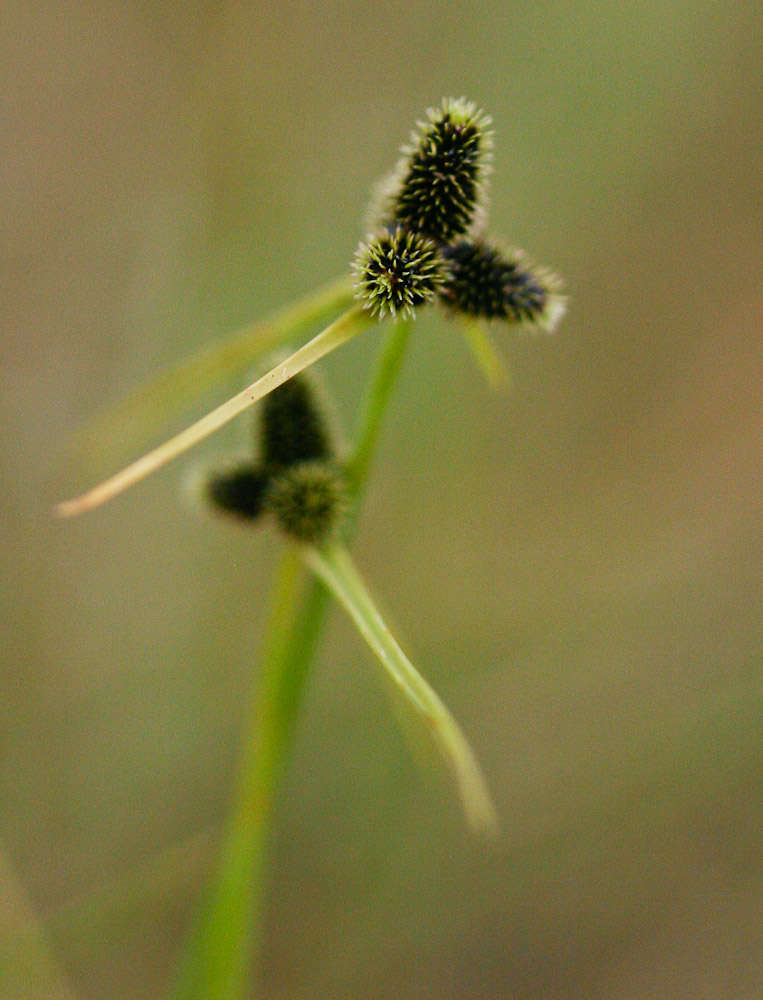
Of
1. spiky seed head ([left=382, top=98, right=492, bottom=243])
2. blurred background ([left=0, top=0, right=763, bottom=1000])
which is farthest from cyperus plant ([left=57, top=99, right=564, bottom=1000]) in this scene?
blurred background ([left=0, top=0, right=763, bottom=1000])

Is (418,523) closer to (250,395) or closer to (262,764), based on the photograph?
(262,764)

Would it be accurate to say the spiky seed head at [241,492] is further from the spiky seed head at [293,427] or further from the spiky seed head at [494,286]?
the spiky seed head at [494,286]

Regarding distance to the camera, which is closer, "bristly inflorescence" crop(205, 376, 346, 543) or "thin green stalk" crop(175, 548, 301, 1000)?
"bristly inflorescence" crop(205, 376, 346, 543)

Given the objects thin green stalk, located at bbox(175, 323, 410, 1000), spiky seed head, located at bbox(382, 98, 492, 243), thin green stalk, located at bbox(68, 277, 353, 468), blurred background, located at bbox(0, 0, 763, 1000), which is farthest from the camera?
blurred background, located at bbox(0, 0, 763, 1000)

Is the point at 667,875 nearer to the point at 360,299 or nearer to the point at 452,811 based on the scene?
the point at 452,811

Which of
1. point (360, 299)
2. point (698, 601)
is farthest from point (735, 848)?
point (360, 299)

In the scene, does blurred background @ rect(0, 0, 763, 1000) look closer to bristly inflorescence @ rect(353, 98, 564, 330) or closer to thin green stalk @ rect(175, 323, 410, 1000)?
thin green stalk @ rect(175, 323, 410, 1000)

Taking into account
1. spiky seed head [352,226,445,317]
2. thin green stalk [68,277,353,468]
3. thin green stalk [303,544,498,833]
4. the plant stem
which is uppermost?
thin green stalk [68,277,353,468]

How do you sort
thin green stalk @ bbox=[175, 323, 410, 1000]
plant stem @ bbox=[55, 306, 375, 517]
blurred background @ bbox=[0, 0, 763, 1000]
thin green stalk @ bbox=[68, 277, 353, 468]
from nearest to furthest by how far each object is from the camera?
plant stem @ bbox=[55, 306, 375, 517]
thin green stalk @ bbox=[68, 277, 353, 468]
thin green stalk @ bbox=[175, 323, 410, 1000]
blurred background @ bbox=[0, 0, 763, 1000]

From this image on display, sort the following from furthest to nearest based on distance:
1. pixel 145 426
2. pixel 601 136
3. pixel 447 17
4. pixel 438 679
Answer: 1. pixel 447 17
2. pixel 601 136
3. pixel 438 679
4. pixel 145 426
